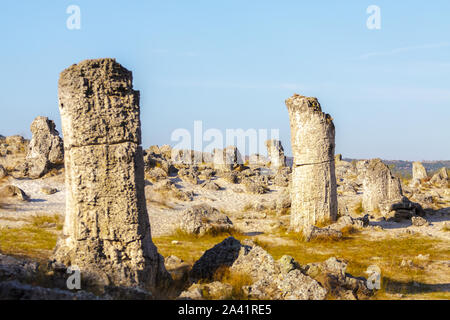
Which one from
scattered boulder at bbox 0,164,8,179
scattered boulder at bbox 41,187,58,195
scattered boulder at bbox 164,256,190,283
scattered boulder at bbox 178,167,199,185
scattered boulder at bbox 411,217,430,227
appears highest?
scattered boulder at bbox 0,164,8,179

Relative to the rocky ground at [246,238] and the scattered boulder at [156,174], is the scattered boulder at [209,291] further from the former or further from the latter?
the scattered boulder at [156,174]

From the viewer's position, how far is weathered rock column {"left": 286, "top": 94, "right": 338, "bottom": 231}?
1388 cm

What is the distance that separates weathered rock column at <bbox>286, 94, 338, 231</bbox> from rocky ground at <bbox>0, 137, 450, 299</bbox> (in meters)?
0.65

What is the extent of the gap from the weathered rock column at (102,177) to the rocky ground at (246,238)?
796mm

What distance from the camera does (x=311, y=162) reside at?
1390 centimetres

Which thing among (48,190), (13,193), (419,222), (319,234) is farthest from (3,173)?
(419,222)

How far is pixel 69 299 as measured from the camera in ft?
16.2

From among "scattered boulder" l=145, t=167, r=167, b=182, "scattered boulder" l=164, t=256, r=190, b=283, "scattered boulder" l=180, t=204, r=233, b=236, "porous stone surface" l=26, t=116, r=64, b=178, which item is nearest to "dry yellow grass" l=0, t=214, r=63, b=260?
"scattered boulder" l=164, t=256, r=190, b=283

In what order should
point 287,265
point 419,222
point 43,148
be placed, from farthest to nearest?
1. point 43,148
2. point 419,222
3. point 287,265

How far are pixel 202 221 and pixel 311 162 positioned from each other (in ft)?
11.9

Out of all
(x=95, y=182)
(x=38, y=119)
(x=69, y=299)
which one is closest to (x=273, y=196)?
(x=38, y=119)

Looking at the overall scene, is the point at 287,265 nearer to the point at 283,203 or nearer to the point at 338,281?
the point at 338,281

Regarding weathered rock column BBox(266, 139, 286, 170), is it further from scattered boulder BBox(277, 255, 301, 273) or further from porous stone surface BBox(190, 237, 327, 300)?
scattered boulder BBox(277, 255, 301, 273)
